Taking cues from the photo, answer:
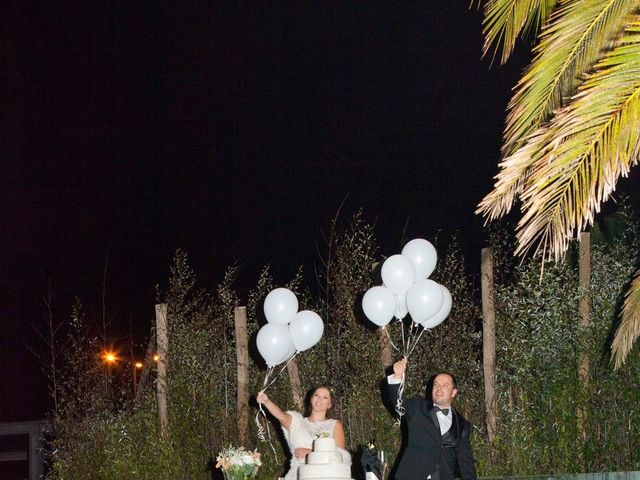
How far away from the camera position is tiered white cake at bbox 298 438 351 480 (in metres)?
4.82

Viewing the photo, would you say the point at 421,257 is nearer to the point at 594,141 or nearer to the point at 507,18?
the point at 507,18

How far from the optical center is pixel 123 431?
818cm

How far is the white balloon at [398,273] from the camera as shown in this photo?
5859mm

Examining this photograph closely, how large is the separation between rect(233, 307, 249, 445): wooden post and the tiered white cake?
269cm

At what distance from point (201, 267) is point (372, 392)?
16.9 ft

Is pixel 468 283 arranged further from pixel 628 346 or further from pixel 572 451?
pixel 628 346

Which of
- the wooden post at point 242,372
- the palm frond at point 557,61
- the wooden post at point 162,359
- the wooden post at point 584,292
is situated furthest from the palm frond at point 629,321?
the wooden post at point 162,359

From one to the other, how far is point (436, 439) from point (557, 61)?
229 cm

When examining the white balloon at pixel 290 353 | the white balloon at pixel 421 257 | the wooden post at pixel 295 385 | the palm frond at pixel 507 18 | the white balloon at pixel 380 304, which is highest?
the palm frond at pixel 507 18

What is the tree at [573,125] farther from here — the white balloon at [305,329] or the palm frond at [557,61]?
the white balloon at [305,329]

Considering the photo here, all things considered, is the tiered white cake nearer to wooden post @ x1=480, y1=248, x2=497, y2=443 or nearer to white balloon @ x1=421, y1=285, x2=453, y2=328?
white balloon @ x1=421, y1=285, x2=453, y2=328

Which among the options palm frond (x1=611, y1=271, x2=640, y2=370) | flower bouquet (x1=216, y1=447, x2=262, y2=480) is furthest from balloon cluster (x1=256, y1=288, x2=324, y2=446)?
palm frond (x1=611, y1=271, x2=640, y2=370)

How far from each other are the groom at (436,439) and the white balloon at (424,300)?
56 centimetres

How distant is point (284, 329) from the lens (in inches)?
250
